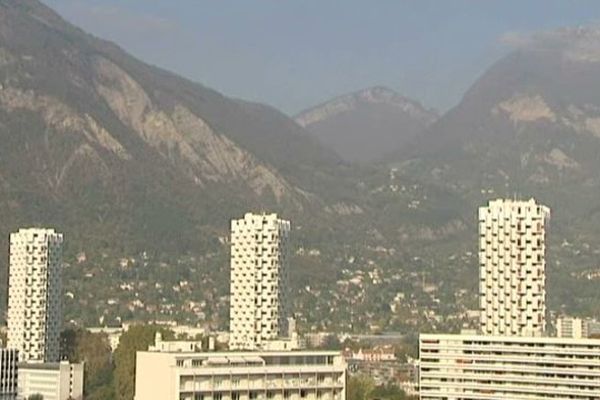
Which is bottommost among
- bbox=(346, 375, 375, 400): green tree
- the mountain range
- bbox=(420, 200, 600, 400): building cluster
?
bbox=(346, 375, 375, 400): green tree

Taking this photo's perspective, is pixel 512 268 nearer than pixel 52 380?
Yes

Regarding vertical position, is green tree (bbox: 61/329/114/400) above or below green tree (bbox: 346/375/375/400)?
above

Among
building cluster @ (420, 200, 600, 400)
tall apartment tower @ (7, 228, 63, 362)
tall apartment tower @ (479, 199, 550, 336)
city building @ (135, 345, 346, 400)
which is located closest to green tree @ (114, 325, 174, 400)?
tall apartment tower @ (7, 228, 63, 362)

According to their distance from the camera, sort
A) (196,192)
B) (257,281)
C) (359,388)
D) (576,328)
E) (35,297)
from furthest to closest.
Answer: (196,192)
(35,297)
(257,281)
(359,388)
(576,328)

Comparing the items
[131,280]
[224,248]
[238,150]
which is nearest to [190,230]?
[224,248]

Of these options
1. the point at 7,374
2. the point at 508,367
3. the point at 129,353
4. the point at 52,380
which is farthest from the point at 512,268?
the point at 52,380

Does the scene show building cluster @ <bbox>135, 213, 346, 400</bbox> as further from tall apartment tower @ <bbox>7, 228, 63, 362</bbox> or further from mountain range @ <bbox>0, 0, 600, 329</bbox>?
mountain range @ <bbox>0, 0, 600, 329</bbox>

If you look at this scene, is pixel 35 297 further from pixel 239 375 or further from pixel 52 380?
pixel 239 375

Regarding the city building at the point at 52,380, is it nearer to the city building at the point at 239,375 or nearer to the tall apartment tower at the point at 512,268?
the tall apartment tower at the point at 512,268
